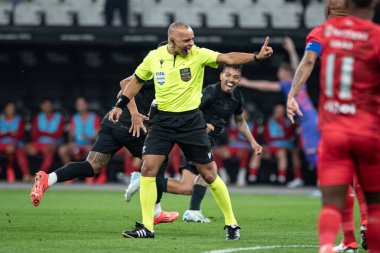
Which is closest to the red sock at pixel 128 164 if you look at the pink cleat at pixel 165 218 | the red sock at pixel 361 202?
the pink cleat at pixel 165 218

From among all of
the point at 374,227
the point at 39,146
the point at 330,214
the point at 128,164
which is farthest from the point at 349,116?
the point at 39,146

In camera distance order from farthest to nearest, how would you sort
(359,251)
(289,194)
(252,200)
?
(289,194)
(252,200)
(359,251)

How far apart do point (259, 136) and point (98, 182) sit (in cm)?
393

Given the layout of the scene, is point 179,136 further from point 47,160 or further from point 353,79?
point 47,160

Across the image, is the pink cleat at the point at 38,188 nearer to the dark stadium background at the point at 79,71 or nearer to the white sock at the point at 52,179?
the white sock at the point at 52,179

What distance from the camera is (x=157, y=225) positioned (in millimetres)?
11523

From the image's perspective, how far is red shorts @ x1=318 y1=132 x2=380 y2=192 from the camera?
20.7ft

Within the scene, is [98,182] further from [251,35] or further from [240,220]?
[240,220]

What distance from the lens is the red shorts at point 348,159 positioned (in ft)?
20.7

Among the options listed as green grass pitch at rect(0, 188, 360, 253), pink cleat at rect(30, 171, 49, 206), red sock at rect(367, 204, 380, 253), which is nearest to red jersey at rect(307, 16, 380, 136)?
red sock at rect(367, 204, 380, 253)

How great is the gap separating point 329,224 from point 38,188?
4.88 metres

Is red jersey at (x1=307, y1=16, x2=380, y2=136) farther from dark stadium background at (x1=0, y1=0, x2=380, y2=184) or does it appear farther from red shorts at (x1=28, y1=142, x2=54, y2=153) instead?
red shorts at (x1=28, y1=142, x2=54, y2=153)

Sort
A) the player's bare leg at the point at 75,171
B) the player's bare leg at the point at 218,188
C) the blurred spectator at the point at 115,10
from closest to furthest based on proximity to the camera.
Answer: the player's bare leg at the point at 218,188
the player's bare leg at the point at 75,171
the blurred spectator at the point at 115,10

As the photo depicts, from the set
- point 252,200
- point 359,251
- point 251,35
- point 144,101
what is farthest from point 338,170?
point 251,35
